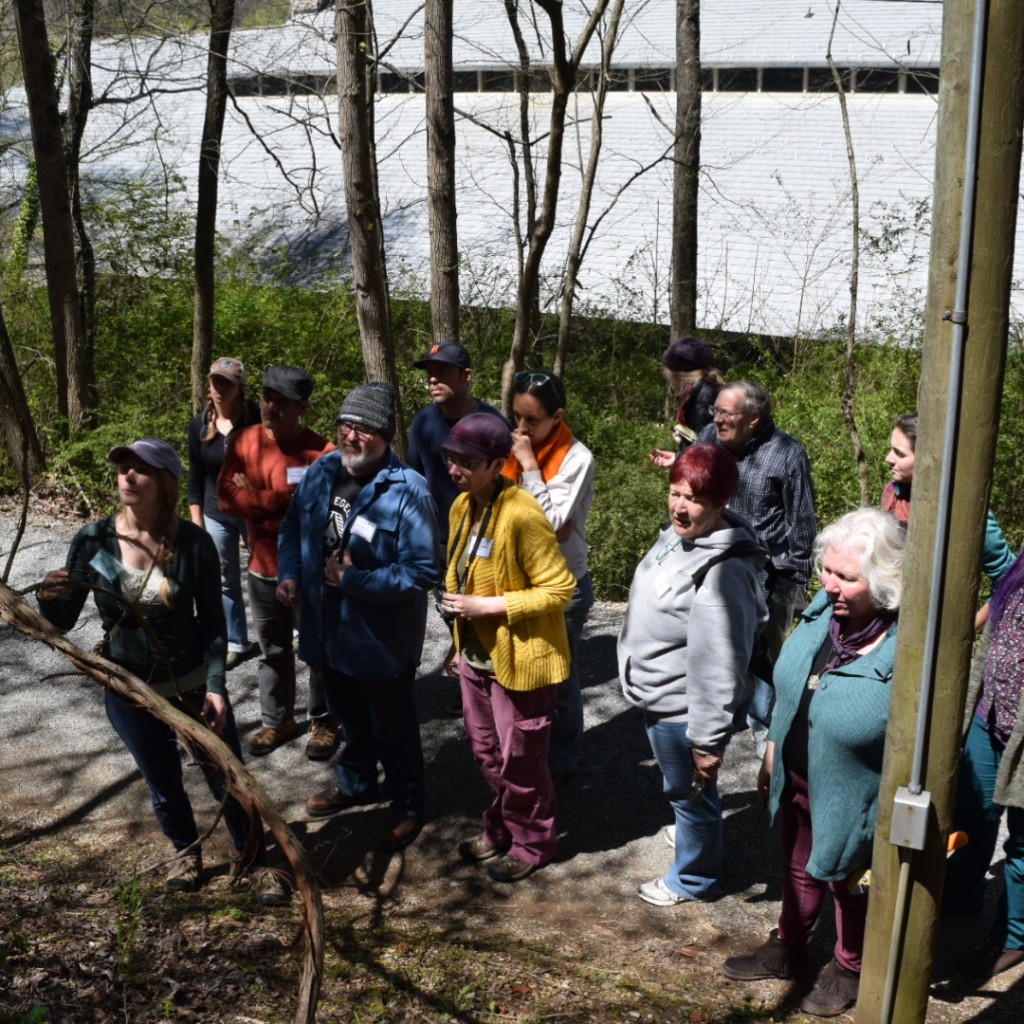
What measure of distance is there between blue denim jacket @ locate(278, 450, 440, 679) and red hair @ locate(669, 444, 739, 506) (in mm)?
1132

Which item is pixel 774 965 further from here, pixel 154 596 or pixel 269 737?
pixel 269 737

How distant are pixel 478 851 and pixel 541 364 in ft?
37.2

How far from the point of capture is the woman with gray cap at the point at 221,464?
5930 millimetres

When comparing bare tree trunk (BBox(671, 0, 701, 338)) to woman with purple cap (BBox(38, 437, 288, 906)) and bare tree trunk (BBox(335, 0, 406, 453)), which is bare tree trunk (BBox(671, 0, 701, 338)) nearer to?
bare tree trunk (BBox(335, 0, 406, 453))

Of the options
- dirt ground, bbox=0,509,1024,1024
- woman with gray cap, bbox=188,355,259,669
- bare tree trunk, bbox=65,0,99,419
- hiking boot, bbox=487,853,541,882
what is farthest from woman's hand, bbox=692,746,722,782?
bare tree trunk, bbox=65,0,99,419

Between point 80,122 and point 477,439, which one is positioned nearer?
point 477,439

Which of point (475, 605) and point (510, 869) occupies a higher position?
point (475, 605)

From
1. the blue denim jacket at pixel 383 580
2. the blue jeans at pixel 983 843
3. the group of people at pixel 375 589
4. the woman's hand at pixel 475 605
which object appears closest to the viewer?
the blue jeans at pixel 983 843

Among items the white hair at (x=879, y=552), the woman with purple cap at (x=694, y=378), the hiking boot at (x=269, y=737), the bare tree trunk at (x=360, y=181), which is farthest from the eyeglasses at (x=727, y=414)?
the bare tree trunk at (x=360, y=181)

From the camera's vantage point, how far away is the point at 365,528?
4.54 meters

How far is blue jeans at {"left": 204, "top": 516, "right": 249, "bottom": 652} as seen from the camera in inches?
251

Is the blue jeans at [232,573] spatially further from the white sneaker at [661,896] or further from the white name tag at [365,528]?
the white sneaker at [661,896]

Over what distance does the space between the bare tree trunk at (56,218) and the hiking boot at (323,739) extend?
6059 mm

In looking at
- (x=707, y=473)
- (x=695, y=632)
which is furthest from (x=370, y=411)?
(x=695, y=632)
